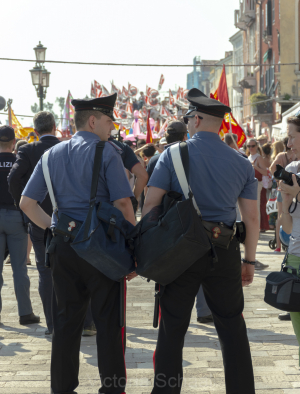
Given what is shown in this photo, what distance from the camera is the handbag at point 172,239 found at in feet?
10.7

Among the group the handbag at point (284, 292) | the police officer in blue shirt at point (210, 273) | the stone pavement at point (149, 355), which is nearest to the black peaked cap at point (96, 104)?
the police officer in blue shirt at point (210, 273)

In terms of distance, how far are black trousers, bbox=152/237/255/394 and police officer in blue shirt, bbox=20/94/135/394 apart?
0.98ft

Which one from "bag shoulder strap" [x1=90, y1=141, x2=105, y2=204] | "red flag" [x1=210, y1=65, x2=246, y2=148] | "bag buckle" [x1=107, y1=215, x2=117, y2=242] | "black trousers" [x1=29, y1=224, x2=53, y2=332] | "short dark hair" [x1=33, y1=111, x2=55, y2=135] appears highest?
"red flag" [x1=210, y1=65, x2=246, y2=148]

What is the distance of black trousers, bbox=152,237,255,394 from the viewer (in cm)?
345

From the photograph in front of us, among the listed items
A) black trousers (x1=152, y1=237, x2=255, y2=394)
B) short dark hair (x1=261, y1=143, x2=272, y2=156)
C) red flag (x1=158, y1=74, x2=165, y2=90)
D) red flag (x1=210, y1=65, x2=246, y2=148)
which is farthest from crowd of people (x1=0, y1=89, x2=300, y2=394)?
red flag (x1=158, y1=74, x2=165, y2=90)

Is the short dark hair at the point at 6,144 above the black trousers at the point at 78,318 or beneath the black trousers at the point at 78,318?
Result: above

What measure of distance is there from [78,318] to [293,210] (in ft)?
5.12

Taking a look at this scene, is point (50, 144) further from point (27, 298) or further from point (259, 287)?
point (259, 287)

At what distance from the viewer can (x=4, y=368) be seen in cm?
457

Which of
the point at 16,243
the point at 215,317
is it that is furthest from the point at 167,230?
the point at 16,243

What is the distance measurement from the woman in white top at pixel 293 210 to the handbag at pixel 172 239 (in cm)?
74

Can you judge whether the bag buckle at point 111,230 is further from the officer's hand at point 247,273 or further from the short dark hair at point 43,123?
the short dark hair at point 43,123

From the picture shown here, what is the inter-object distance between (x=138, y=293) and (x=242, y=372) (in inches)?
154

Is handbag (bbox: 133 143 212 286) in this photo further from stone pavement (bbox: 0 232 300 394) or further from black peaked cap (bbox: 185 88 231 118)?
stone pavement (bbox: 0 232 300 394)
